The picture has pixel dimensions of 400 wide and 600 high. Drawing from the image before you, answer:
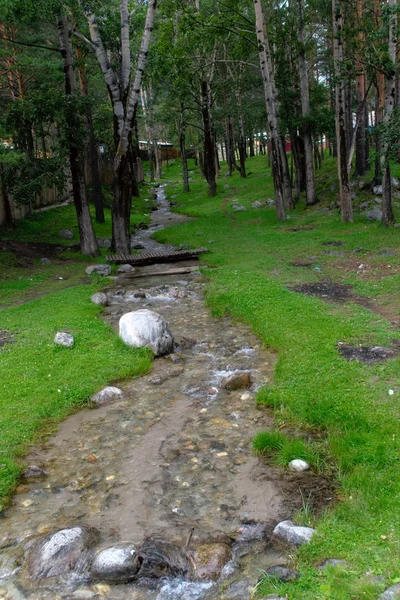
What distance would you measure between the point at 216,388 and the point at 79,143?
1368cm

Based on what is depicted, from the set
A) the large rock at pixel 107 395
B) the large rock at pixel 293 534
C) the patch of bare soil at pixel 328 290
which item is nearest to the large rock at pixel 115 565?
the large rock at pixel 293 534

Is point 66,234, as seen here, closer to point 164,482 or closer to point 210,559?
point 164,482

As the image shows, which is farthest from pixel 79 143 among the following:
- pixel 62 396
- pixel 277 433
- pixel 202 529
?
pixel 202 529

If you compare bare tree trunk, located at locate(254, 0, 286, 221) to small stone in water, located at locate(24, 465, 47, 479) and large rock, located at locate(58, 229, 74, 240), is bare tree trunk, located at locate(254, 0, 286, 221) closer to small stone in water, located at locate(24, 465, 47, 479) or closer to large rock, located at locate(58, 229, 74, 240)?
large rock, located at locate(58, 229, 74, 240)

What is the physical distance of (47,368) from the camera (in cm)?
902

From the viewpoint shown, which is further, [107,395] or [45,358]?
[45,358]

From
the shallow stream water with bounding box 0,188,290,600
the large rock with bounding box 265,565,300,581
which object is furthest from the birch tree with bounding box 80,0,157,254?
the large rock with bounding box 265,565,300,581

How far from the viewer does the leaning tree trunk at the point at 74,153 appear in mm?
18156

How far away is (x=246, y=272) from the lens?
1540 centimetres

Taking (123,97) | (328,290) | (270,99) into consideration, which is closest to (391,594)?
(328,290)

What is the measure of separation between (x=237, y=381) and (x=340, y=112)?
15292mm

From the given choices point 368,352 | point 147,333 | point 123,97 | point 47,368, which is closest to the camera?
point 368,352

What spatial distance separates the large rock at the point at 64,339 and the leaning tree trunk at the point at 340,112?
14441 mm

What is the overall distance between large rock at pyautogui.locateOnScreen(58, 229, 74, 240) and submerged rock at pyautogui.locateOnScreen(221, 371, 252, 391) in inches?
714
